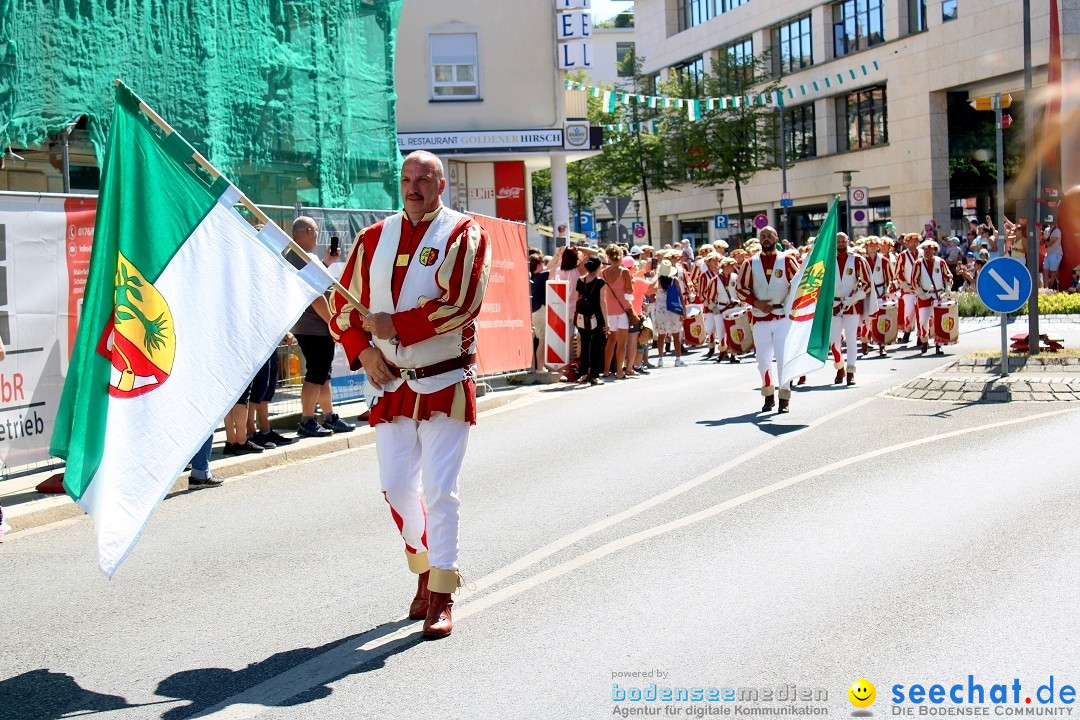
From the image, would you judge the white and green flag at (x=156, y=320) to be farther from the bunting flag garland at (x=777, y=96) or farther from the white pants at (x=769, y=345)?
the bunting flag garland at (x=777, y=96)

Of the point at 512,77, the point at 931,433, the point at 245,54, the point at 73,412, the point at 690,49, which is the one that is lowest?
the point at 931,433

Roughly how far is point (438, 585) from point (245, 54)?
12604 millimetres

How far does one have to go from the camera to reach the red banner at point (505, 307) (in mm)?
17094

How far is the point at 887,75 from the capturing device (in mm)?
51062

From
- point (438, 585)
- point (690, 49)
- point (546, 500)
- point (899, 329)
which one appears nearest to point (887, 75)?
point (690, 49)

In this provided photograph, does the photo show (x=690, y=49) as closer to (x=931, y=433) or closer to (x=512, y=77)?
(x=512, y=77)

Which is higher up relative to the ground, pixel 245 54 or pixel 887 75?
pixel 887 75

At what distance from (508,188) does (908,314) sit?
18.0 meters

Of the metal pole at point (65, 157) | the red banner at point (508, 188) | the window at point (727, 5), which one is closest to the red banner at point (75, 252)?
the metal pole at point (65, 157)

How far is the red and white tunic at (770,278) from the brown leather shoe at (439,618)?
883cm

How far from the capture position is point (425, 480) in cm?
598

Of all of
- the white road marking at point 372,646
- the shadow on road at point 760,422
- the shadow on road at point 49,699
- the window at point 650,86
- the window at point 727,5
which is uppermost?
the window at point 727,5

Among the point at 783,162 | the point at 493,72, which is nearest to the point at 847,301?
the point at 493,72

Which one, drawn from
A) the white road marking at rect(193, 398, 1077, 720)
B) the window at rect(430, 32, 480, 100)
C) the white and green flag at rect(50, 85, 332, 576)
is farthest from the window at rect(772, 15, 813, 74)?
the white and green flag at rect(50, 85, 332, 576)
